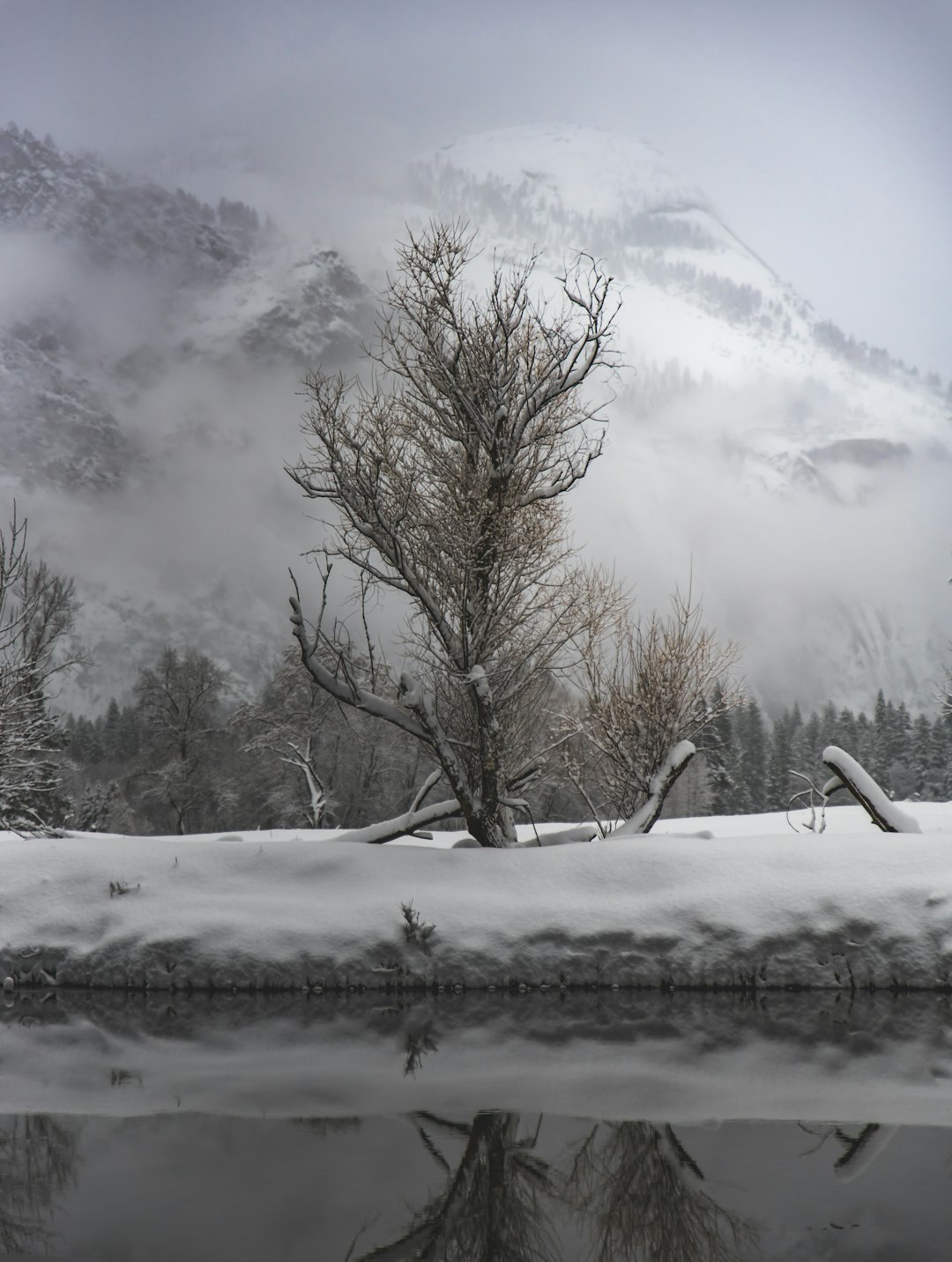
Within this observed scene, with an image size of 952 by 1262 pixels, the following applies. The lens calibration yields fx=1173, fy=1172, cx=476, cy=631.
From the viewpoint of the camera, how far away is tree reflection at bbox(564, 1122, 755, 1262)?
5.32 m

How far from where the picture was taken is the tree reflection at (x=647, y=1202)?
17.4ft

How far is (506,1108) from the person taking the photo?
25.1 ft

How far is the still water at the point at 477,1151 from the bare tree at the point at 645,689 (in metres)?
5.37

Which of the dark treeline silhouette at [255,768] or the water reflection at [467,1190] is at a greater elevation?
the dark treeline silhouette at [255,768]

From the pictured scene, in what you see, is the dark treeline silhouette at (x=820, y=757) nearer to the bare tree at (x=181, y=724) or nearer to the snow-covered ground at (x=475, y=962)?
the bare tree at (x=181, y=724)

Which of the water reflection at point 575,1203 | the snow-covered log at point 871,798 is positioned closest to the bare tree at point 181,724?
the snow-covered log at point 871,798

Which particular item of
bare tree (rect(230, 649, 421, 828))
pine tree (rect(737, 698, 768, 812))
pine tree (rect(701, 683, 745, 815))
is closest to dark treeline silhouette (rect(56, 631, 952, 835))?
bare tree (rect(230, 649, 421, 828))

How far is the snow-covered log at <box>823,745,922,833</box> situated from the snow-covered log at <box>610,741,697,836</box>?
175 cm

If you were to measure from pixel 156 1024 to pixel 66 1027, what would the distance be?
0.82 metres

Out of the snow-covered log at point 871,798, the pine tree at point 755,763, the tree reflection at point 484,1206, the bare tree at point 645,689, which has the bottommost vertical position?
the tree reflection at point 484,1206

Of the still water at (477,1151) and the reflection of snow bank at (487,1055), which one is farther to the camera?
the reflection of snow bank at (487,1055)

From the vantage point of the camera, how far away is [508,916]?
1242cm

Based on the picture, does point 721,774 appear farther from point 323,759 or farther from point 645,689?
point 645,689

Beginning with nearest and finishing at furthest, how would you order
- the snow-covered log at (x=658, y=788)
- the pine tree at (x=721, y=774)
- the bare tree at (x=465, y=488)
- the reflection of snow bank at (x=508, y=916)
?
1. the reflection of snow bank at (x=508, y=916)
2. the bare tree at (x=465, y=488)
3. the snow-covered log at (x=658, y=788)
4. the pine tree at (x=721, y=774)
